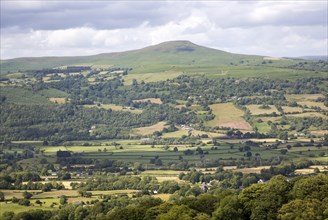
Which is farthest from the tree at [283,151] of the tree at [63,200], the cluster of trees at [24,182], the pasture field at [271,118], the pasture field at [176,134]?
the tree at [63,200]

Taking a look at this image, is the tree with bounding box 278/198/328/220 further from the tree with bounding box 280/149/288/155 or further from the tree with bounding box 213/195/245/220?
the tree with bounding box 280/149/288/155

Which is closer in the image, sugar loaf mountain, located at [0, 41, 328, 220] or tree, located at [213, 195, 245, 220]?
tree, located at [213, 195, 245, 220]

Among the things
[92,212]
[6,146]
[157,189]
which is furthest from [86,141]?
[92,212]

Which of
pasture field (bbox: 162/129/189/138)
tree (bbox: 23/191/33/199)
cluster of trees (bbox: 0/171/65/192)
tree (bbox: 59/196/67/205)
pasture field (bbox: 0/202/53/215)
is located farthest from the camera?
pasture field (bbox: 162/129/189/138)

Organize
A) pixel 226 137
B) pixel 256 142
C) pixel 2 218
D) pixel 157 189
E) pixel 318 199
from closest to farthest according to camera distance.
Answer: pixel 318 199
pixel 2 218
pixel 157 189
pixel 256 142
pixel 226 137

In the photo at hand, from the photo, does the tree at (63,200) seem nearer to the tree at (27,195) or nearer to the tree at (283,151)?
the tree at (27,195)

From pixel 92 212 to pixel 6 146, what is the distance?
91.1 meters

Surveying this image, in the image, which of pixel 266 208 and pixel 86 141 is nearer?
pixel 266 208

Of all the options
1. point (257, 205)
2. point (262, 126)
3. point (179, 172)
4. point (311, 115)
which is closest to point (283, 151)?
point (179, 172)

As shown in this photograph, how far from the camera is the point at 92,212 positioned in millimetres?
98000

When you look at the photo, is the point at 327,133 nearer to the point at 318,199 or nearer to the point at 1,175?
the point at 1,175

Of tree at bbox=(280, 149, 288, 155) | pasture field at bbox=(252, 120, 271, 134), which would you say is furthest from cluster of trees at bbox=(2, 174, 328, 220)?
pasture field at bbox=(252, 120, 271, 134)

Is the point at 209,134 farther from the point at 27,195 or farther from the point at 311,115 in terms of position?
the point at 27,195

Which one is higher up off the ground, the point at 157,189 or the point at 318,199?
the point at 318,199
